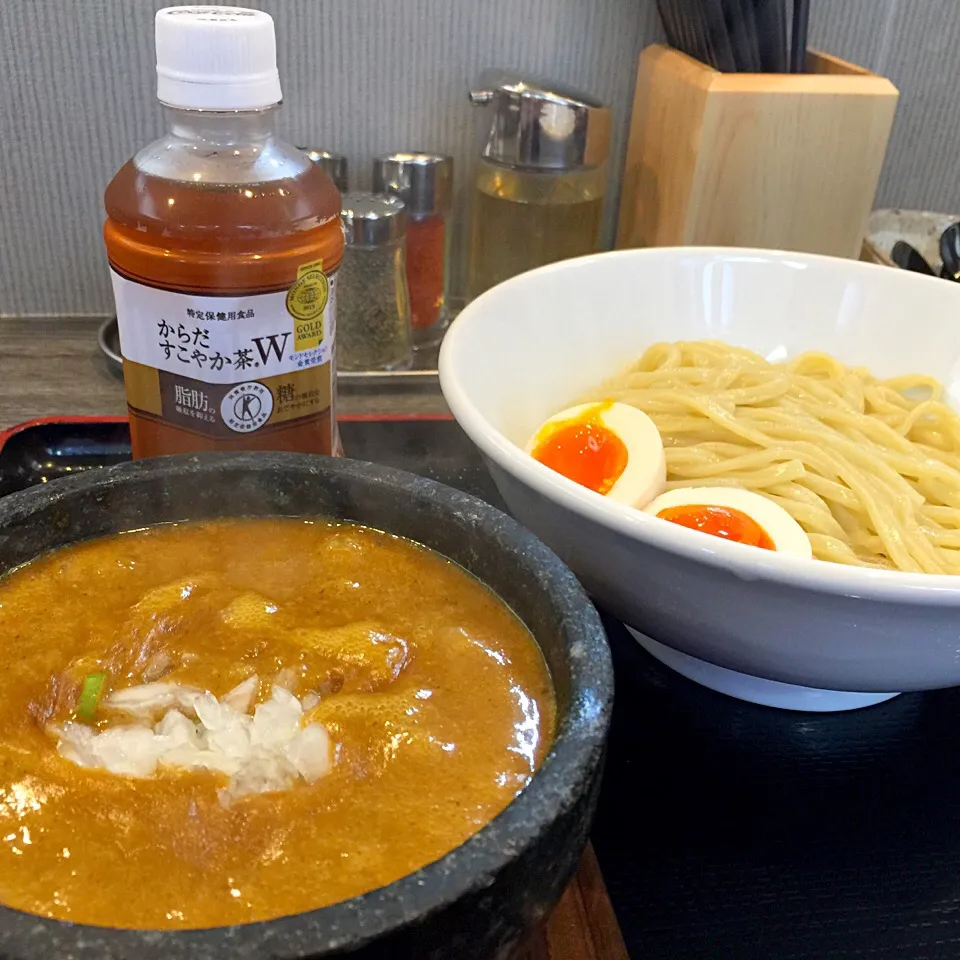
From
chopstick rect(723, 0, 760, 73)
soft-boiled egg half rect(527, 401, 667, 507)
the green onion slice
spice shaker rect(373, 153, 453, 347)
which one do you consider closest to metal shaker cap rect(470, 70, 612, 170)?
spice shaker rect(373, 153, 453, 347)

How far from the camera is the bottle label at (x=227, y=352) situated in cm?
86

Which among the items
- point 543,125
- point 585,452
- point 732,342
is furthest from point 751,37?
point 585,452

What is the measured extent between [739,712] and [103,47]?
1390 millimetres

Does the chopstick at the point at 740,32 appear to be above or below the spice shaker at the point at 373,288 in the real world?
above

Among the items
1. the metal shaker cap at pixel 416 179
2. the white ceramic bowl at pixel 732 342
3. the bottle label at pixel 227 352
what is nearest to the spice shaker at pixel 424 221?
the metal shaker cap at pixel 416 179

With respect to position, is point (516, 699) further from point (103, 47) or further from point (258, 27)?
point (103, 47)

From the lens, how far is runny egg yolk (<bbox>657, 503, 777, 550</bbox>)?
3.21ft

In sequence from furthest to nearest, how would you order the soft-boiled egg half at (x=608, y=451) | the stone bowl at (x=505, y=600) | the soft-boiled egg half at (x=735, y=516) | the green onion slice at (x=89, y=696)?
1. the soft-boiled egg half at (x=608, y=451)
2. the soft-boiled egg half at (x=735, y=516)
3. the green onion slice at (x=89, y=696)
4. the stone bowl at (x=505, y=600)

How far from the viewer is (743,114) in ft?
4.69

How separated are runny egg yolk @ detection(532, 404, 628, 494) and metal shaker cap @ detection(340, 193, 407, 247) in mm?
475

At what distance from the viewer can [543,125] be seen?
1496mm

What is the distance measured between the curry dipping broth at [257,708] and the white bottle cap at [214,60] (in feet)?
1.24

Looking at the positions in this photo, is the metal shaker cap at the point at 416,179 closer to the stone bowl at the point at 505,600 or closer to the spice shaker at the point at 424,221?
the spice shaker at the point at 424,221

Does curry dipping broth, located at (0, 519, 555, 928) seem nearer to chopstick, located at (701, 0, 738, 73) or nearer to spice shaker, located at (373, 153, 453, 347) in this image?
spice shaker, located at (373, 153, 453, 347)
